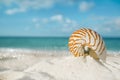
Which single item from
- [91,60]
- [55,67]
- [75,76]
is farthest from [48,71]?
[91,60]

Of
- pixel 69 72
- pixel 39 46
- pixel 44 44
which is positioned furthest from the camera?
pixel 44 44

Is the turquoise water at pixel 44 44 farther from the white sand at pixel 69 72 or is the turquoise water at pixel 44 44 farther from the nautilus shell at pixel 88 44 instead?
the white sand at pixel 69 72

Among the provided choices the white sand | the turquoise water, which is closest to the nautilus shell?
the white sand

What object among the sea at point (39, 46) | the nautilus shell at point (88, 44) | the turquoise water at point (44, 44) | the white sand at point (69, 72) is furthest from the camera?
the turquoise water at point (44, 44)

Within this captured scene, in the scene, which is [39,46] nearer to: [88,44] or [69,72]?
[88,44]

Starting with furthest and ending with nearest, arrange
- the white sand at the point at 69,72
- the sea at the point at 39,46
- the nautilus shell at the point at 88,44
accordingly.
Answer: the sea at the point at 39,46, the nautilus shell at the point at 88,44, the white sand at the point at 69,72

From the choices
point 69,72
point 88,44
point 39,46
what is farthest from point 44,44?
point 69,72

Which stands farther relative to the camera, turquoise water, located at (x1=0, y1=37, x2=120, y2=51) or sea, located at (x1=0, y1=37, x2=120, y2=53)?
turquoise water, located at (x1=0, y1=37, x2=120, y2=51)

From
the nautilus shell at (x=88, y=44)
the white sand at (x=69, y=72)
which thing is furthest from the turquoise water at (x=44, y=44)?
the white sand at (x=69, y=72)

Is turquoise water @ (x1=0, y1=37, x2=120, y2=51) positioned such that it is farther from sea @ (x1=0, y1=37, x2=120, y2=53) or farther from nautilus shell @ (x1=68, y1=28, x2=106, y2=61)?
nautilus shell @ (x1=68, y1=28, x2=106, y2=61)
